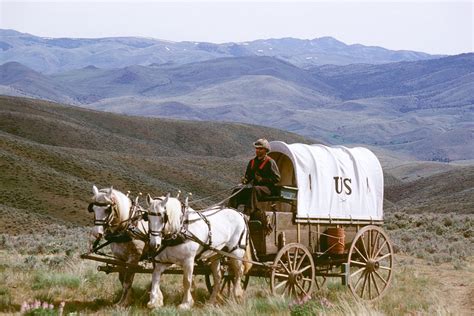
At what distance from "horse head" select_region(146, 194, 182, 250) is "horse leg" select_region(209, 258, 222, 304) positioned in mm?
1322

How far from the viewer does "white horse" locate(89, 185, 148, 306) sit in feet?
35.6

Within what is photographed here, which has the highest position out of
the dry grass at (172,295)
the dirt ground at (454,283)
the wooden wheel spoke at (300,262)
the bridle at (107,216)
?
the bridle at (107,216)

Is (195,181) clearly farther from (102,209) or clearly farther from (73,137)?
(102,209)

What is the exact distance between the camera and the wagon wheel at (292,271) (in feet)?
40.4

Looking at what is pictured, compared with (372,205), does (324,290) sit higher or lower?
lower

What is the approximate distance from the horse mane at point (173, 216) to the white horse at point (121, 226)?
667mm

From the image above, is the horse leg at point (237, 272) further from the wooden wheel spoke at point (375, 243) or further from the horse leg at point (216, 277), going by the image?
the wooden wheel spoke at point (375, 243)

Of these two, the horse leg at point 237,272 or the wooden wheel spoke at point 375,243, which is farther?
the wooden wheel spoke at point 375,243

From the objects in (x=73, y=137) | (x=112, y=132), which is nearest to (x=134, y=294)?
(x=73, y=137)

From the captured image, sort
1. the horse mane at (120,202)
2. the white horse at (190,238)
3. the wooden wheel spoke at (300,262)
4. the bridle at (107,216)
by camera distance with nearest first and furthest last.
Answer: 1. the white horse at (190,238)
2. the bridle at (107,216)
3. the horse mane at (120,202)
4. the wooden wheel spoke at (300,262)

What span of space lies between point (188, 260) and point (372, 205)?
4.92m

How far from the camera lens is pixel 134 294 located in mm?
12508

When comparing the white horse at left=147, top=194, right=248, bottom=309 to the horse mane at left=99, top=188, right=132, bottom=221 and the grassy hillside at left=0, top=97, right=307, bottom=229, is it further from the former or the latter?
the grassy hillside at left=0, top=97, right=307, bottom=229

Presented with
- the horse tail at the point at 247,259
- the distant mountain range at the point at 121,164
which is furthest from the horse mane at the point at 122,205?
the horse tail at the point at 247,259
